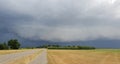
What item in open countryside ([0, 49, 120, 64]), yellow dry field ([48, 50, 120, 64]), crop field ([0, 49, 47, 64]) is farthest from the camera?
yellow dry field ([48, 50, 120, 64])

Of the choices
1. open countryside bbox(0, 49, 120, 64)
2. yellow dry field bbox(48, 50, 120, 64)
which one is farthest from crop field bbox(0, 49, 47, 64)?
yellow dry field bbox(48, 50, 120, 64)

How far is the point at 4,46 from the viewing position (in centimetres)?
18675

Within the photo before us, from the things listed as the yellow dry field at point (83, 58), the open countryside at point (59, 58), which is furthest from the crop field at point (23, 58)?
the yellow dry field at point (83, 58)

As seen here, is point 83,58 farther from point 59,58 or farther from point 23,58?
point 23,58

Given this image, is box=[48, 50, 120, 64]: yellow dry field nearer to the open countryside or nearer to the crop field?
the open countryside

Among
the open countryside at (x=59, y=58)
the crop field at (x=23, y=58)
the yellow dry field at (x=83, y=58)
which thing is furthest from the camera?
the yellow dry field at (x=83, y=58)

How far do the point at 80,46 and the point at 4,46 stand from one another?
50.0 meters

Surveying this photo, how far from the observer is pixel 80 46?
178 meters

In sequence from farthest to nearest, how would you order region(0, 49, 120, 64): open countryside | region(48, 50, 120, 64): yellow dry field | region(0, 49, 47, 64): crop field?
region(48, 50, 120, 64): yellow dry field < region(0, 49, 120, 64): open countryside < region(0, 49, 47, 64): crop field

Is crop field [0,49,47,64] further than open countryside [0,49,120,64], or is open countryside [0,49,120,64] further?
open countryside [0,49,120,64]

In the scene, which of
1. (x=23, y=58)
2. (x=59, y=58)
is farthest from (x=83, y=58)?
(x=23, y=58)

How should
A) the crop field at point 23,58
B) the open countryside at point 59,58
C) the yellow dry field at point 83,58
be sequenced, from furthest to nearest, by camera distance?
1. the yellow dry field at point 83,58
2. the open countryside at point 59,58
3. the crop field at point 23,58

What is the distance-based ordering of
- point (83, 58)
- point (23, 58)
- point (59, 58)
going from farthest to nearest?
1. point (83, 58)
2. point (23, 58)
3. point (59, 58)

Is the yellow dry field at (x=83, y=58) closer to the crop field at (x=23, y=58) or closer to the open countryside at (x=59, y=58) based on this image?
the open countryside at (x=59, y=58)
